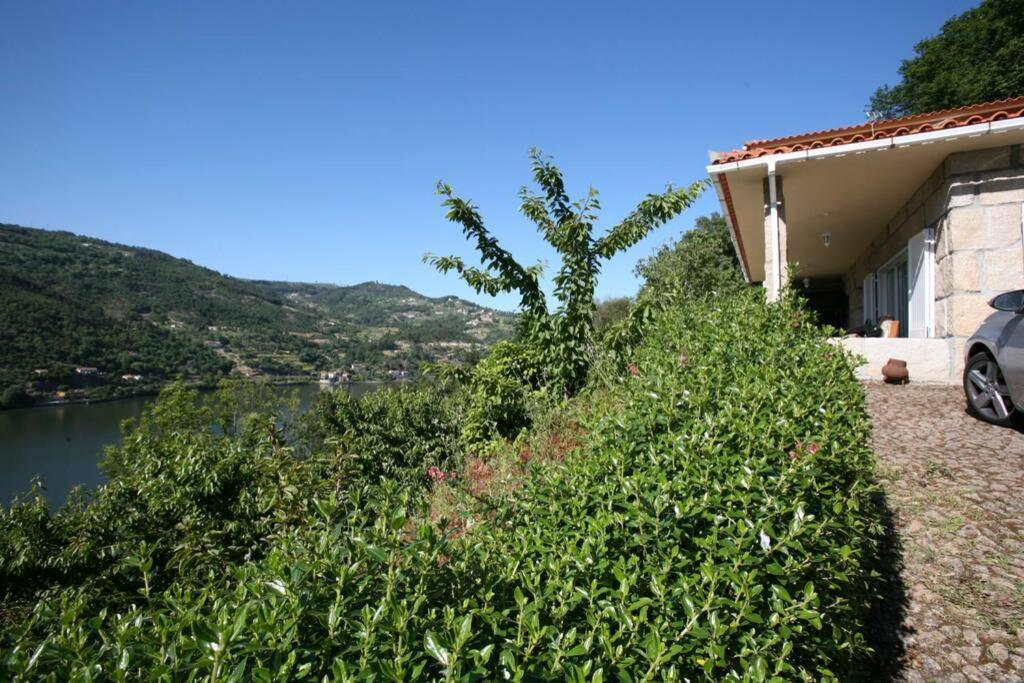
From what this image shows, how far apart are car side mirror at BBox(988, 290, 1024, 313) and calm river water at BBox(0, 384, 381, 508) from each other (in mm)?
31715

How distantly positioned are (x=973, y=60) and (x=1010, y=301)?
29539 mm

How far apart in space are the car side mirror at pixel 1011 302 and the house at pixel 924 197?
1790 mm

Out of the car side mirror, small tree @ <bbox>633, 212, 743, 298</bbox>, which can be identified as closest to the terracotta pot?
the car side mirror

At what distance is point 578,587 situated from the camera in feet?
4.69

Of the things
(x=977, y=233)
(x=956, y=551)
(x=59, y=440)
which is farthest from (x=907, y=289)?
(x=59, y=440)

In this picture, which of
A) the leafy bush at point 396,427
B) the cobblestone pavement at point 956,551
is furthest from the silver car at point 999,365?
the leafy bush at point 396,427

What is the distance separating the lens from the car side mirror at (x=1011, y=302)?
17.2 feet

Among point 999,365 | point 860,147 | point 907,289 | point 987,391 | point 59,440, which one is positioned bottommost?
point 59,440

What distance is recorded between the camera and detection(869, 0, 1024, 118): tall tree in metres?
23.7

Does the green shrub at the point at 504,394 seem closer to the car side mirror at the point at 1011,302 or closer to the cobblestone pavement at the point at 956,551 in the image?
the cobblestone pavement at the point at 956,551

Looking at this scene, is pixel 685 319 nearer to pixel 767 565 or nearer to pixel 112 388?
pixel 767 565

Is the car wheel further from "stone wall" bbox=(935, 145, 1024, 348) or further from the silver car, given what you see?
"stone wall" bbox=(935, 145, 1024, 348)

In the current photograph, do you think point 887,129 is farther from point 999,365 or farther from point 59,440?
point 59,440

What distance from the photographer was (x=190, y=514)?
4020 millimetres
